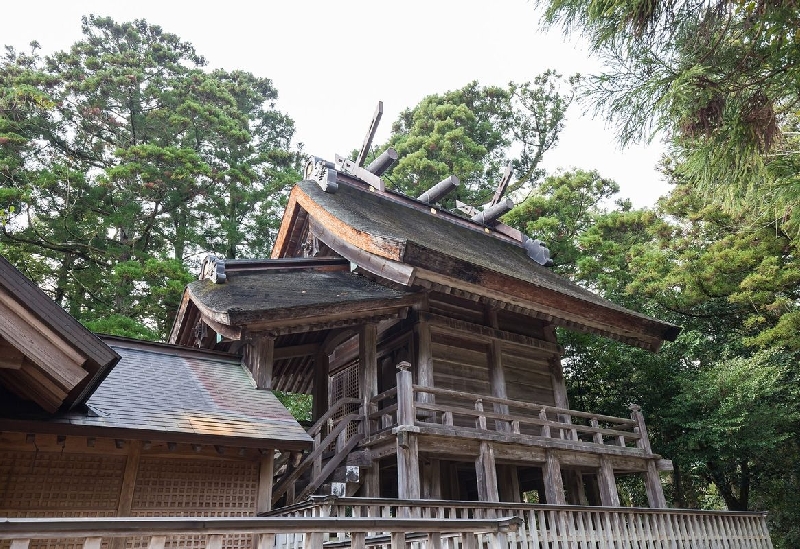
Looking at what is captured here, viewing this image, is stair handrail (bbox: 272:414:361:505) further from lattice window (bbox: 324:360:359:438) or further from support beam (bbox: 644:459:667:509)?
support beam (bbox: 644:459:667:509)

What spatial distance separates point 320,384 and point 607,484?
545 cm

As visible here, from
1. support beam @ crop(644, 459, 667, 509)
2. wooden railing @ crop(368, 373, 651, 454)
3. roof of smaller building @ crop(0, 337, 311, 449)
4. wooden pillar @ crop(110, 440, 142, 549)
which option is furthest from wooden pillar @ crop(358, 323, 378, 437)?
support beam @ crop(644, 459, 667, 509)

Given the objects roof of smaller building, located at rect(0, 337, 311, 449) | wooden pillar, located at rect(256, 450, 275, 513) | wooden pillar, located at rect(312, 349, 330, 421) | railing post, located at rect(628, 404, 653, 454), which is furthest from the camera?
railing post, located at rect(628, 404, 653, 454)

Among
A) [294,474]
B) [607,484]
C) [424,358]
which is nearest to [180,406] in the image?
[294,474]

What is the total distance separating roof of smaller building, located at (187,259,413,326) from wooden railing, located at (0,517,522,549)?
156 inches

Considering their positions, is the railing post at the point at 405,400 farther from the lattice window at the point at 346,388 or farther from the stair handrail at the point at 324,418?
the lattice window at the point at 346,388

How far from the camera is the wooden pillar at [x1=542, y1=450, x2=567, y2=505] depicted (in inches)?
337

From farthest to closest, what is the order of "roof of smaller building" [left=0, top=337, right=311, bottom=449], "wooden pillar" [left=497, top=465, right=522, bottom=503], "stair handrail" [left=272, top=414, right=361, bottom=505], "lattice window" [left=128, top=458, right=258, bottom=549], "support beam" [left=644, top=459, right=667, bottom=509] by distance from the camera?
1. "wooden pillar" [left=497, top=465, right=522, bottom=503]
2. "support beam" [left=644, top=459, right=667, bottom=509]
3. "stair handrail" [left=272, top=414, right=361, bottom=505]
4. "lattice window" [left=128, top=458, right=258, bottom=549]
5. "roof of smaller building" [left=0, top=337, right=311, bottom=449]

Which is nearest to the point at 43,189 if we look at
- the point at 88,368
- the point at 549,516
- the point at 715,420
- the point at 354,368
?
the point at 354,368

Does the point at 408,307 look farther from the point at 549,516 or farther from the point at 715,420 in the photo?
the point at 715,420

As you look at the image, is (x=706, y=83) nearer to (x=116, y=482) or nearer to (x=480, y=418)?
(x=480, y=418)

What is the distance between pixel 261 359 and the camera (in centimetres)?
756

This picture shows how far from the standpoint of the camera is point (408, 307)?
889cm

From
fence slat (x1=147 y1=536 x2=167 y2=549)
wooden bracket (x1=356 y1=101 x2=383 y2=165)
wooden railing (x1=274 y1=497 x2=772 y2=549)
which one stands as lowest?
fence slat (x1=147 y1=536 x2=167 y2=549)
